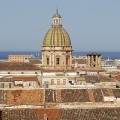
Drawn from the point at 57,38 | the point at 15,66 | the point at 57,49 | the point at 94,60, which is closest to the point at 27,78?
the point at 15,66

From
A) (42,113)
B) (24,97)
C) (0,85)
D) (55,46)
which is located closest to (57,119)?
(42,113)

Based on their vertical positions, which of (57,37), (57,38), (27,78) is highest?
(57,37)

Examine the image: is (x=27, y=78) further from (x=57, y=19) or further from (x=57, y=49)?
(x=57, y=19)

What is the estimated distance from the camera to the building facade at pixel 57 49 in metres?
66.8

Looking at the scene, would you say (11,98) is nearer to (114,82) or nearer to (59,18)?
(114,82)

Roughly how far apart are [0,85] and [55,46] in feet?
65.0

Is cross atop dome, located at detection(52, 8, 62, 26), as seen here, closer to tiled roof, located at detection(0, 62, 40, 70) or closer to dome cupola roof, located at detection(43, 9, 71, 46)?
dome cupola roof, located at detection(43, 9, 71, 46)

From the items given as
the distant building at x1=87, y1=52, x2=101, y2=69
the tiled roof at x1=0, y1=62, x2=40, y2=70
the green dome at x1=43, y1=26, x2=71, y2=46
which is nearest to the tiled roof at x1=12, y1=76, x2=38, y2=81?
the tiled roof at x1=0, y1=62, x2=40, y2=70

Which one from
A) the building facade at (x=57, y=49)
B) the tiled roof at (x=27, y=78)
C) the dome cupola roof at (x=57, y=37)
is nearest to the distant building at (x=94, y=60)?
the building facade at (x=57, y=49)

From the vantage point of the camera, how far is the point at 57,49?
219 ft

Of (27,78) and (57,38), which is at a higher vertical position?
(57,38)

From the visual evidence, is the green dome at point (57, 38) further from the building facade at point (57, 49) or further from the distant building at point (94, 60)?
the distant building at point (94, 60)

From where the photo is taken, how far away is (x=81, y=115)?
30.9 m

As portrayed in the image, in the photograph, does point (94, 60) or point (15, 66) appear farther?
point (94, 60)
